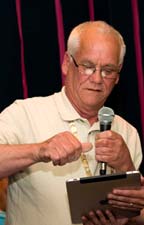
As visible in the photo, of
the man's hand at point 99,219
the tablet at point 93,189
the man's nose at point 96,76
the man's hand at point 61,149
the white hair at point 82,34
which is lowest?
the man's hand at point 99,219

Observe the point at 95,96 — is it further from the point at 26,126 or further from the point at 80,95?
the point at 26,126

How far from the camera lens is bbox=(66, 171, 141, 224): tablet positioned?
1.36 m

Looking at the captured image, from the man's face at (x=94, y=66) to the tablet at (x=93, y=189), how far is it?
0.41 meters

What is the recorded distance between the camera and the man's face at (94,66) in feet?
5.54

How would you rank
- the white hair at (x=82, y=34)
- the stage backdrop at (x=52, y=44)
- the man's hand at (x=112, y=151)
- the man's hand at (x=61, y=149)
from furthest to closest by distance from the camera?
the stage backdrop at (x=52, y=44)
the white hair at (x=82, y=34)
the man's hand at (x=112, y=151)
the man's hand at (x=61, y=149)

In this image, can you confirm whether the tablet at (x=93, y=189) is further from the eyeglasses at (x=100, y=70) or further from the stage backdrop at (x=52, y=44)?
the stage backdrop at (x=52, y=44)

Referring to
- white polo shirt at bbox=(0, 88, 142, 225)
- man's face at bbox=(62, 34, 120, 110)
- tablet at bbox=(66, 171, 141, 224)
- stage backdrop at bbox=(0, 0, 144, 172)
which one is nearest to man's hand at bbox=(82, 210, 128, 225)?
tablet at bbox=(66, 171, 141, 224)

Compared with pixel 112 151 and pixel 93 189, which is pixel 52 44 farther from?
pixel 93 189

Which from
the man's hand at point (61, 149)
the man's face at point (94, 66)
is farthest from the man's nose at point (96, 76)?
the man's hand at point (61, 149)

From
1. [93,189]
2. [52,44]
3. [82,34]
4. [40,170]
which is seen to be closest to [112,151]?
[93,189]

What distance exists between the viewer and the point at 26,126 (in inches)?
66.2

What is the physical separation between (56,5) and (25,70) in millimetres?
353

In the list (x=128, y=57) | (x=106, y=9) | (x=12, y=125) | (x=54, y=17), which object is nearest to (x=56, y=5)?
(x=54, y=17)

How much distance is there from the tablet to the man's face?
412 mm
